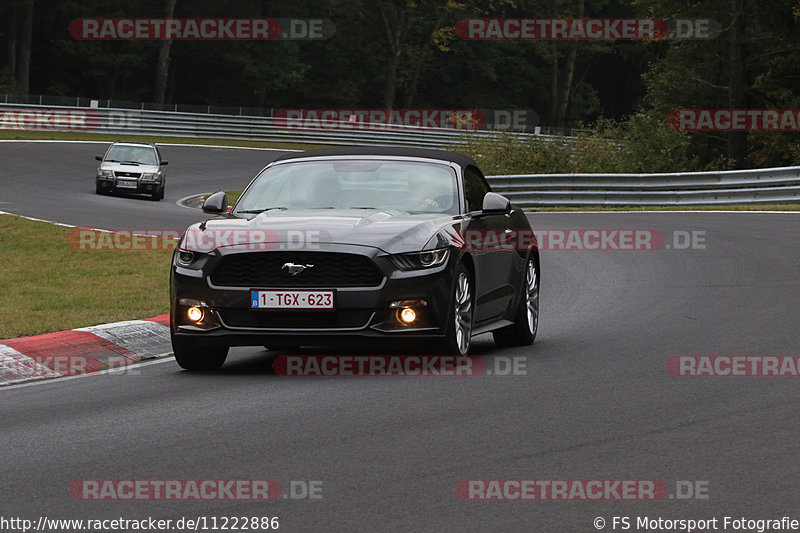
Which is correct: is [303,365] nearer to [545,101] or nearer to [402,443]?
[402,443]

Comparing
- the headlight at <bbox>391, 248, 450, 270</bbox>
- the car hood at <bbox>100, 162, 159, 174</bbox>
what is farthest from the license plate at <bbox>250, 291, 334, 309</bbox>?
the car hood at <bbox>100, 162, 159, 174</bbox>

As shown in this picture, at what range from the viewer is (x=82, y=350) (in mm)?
10609

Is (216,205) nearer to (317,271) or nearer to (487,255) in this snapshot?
(317,271)

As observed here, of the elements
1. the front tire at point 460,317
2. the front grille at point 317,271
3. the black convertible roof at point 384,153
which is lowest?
the front tire at point 460,317

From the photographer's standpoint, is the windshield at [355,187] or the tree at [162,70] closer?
the windshield at [355,187]

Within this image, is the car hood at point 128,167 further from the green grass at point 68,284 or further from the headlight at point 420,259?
the headlight at point 420,259

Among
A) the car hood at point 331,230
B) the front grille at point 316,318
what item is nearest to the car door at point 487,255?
the car hood at point 331,230

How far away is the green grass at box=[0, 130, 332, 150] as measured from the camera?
55.1 m

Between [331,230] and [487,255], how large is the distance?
1.65 metres

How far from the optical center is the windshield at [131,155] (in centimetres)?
3747

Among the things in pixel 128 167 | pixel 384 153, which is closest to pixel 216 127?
pixel 128 167

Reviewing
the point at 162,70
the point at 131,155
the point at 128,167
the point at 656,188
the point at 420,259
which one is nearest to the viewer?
the point at 420,259

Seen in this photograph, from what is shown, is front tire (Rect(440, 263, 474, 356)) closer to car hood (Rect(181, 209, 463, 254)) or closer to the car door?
the car door

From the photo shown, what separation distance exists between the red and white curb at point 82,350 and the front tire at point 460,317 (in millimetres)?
2473
